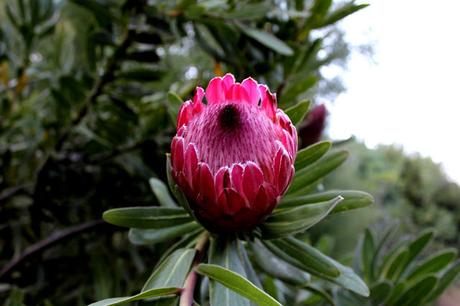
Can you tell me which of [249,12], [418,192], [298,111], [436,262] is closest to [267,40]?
[249,12]

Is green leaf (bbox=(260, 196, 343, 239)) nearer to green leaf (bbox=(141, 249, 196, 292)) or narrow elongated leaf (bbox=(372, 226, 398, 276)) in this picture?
green leaf (bbox=(141, 249, 196, 292))

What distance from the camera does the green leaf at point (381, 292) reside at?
66 cm

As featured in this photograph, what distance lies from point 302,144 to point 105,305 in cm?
56

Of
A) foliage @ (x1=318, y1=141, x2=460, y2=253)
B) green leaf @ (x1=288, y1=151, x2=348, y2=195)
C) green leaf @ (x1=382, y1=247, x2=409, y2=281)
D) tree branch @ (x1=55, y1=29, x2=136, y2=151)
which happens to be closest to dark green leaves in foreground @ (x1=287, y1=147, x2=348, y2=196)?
green leaf @ (x1=288, y1=151, x2=348, y2=195)

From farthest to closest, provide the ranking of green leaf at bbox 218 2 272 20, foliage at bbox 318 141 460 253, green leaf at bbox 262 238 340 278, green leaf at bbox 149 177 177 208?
foliage at bbox 318 141 460 253
green leaf at bbox 218 2 272 20
green leaf at bbox 149 177 177 208
green leaf at bbox 262 238 340 278

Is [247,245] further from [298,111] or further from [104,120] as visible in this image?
[104,120]

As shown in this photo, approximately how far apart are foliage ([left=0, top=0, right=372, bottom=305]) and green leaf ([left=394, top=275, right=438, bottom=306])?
324mm

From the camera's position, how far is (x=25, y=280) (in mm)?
807

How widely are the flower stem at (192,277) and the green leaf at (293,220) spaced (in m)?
0.06

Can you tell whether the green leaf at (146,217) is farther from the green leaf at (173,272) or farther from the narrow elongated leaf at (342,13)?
the narrow elongated leaf at (342,13)

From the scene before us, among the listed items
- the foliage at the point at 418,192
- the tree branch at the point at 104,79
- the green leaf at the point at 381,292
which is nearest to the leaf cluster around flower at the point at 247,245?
the green leaf at the point at 381,292

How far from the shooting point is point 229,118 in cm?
44

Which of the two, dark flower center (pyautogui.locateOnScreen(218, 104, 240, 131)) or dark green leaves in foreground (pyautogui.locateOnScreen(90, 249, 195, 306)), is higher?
dark flower center (pyautogui.locateOnScreen(218, 104, 240, 131))

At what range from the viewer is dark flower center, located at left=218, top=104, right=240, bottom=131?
0.44m
